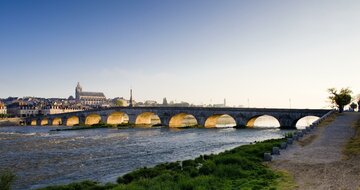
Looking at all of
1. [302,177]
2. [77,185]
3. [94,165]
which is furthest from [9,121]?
[302,177]

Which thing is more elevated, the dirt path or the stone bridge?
the stone bridge

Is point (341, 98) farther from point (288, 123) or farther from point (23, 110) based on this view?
point (23, 110)

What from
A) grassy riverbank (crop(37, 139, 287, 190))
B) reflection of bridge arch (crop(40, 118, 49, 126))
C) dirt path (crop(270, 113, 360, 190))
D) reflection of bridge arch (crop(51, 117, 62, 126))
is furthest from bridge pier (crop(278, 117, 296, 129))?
reflection of bridge arch (crop(40, 118, 49, 126))

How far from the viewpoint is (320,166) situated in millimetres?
14297

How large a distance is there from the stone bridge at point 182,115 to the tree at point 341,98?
563 centimetres

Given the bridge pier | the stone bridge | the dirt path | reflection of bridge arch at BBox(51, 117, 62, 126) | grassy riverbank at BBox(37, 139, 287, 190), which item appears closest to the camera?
the dirt path

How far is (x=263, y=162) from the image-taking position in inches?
667

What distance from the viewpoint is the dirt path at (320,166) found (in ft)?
37.3

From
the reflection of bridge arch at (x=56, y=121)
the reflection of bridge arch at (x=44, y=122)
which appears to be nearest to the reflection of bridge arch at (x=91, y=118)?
the reflection of bridge arch at (x=56, y=121)

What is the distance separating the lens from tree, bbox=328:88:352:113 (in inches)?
2478

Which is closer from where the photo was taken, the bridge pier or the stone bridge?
the bridge pier

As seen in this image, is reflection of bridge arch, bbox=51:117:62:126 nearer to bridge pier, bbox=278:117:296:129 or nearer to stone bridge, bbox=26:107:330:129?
stone bridge, bbox=26:107:330:129

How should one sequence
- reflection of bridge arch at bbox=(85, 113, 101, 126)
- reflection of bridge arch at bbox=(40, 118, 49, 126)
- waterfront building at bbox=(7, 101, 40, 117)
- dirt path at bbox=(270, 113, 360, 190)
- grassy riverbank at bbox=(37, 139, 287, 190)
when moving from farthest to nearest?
waterfront building at bbox=(7, 101, 40, 117) → reflection of bridge arch at bbox=(40, 118, 49, 126) → reflection of bridge arch at bbox=(85, 113, 101, 126) → grassy riverbank at bbox=(37, 139, 287, 190) → dirt path at bbox=(270, 113, 360, 190)

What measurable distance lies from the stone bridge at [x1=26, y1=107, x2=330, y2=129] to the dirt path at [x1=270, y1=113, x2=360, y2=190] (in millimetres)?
40756
